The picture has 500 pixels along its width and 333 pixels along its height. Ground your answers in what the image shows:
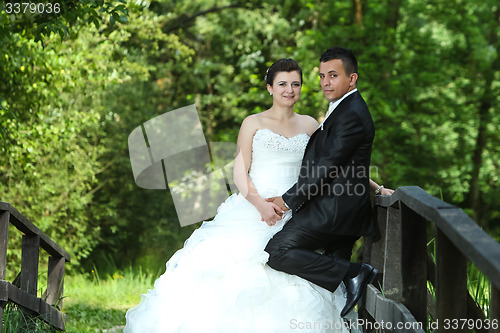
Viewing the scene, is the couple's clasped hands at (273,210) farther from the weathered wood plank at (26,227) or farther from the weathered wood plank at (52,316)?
the weathered wood plank at (52,316)

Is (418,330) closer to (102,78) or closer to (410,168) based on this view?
(102,78)

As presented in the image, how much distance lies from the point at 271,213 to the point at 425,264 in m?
1.20

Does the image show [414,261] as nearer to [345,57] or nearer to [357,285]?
[357,285]

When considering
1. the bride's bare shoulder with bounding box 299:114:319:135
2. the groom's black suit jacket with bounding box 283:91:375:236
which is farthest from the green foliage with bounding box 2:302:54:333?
the bride's bare shoulder with bounding box 299:114:319:135

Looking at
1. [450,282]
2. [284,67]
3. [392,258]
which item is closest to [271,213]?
[392,258]

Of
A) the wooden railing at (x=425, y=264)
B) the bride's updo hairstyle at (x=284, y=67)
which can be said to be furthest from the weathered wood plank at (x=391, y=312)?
the bride's updo hairstyle at (x=284, y=67)

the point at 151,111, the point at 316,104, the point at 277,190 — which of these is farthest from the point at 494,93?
the point at 277,190

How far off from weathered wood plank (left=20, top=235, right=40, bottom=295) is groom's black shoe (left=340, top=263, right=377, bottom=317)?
110 inches

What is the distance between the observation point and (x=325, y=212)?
360cm

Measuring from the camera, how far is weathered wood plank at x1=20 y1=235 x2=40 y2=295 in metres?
5.29

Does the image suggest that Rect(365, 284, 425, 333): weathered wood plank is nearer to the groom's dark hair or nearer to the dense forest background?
the groom's dark hair

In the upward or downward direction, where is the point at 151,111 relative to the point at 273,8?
downward

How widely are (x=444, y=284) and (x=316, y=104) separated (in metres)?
10.1

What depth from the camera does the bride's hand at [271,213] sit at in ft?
12.8
